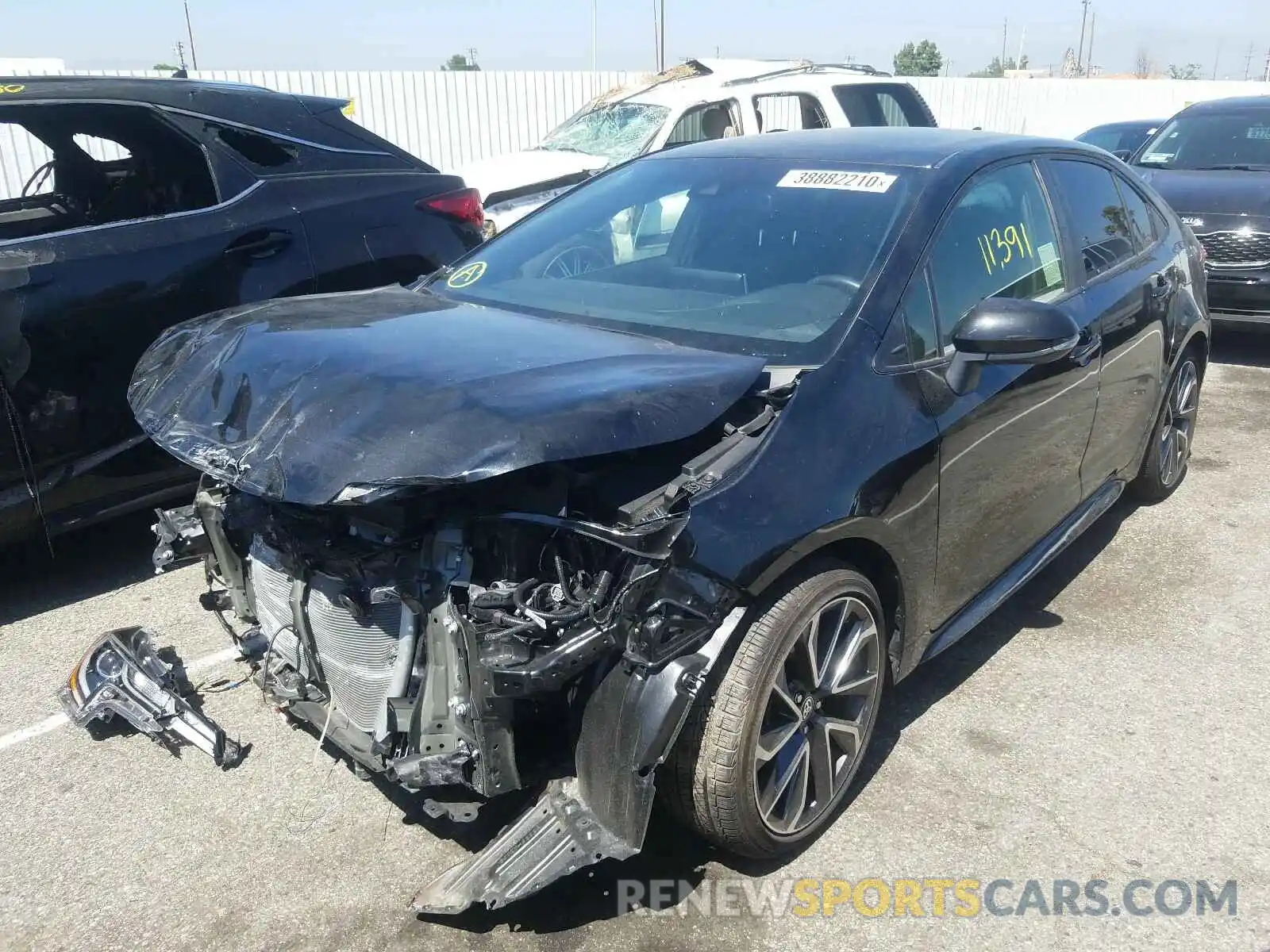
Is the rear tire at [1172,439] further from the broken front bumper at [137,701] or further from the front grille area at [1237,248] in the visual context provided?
the broken front bumper at [137,701]

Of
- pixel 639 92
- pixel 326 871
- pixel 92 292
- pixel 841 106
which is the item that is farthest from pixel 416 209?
pixel 841 106

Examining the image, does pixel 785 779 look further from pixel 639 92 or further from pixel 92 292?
pixel 639 92

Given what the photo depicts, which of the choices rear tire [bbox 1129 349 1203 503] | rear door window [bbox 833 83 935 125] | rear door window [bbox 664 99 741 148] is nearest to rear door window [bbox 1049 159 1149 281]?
rear tire [bbox 1129 349 1203 503]

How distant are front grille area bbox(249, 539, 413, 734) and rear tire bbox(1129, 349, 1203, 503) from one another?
3.73 meters

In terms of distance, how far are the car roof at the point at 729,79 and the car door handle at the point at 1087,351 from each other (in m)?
6.54

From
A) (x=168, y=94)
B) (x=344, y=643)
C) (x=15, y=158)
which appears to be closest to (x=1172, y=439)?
(x=344, y=643)

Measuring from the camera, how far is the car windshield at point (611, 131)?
30.5ft

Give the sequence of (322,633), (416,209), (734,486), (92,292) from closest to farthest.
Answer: (734,486) → (322,633) → (92,292) → (416,209)

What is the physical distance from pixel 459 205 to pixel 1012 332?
316cm

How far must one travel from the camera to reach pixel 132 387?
294 cm

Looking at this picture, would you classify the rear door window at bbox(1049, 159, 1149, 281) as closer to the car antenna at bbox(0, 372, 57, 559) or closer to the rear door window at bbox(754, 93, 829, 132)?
the car antenna at bbox(0, 372, 57, 559)

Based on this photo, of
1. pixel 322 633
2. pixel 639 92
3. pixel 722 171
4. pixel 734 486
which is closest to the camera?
pixel 734 486

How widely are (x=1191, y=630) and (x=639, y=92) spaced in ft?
25.3

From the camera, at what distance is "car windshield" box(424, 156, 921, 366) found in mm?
2908
